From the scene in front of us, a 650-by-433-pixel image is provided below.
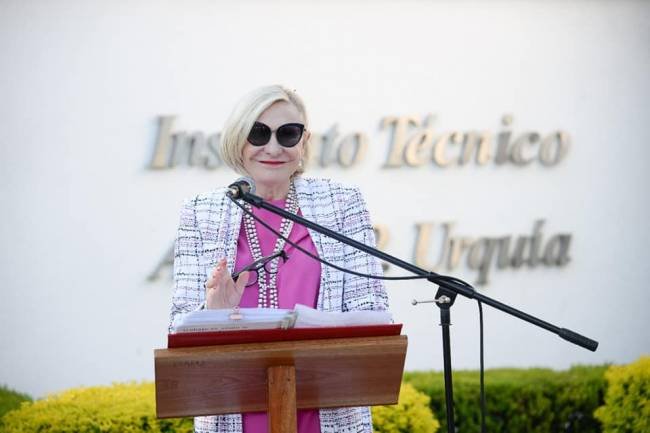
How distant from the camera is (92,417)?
518 cm

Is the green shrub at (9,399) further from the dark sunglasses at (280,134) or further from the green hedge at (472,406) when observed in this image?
the dark sunglasses at (280,134)

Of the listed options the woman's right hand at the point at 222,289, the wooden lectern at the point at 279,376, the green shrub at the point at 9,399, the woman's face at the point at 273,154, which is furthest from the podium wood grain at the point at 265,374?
the green shrub at the point at 9,399

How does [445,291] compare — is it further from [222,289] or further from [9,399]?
[9,399]

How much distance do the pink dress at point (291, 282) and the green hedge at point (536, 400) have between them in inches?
126

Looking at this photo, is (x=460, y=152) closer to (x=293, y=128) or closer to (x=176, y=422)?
(x=176, y=422)

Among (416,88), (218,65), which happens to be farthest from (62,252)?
(416,88)

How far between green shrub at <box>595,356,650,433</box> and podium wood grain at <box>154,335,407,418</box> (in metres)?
3.63

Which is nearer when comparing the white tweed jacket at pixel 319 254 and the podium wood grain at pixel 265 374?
the podium wood grain at pixel 265 374

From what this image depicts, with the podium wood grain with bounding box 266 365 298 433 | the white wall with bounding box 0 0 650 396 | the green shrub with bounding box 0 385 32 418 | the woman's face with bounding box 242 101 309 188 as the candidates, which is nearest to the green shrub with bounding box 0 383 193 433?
the green shrub with bounding box 0 385 32 418

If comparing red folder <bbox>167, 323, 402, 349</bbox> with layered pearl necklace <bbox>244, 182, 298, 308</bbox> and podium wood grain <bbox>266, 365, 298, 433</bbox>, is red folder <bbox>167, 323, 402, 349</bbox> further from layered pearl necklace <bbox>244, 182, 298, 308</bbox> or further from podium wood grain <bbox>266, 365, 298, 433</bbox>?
layered pearl necklace <bbox>244, 182, 298, 308</bbox>

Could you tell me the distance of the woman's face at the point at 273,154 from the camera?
3.45m

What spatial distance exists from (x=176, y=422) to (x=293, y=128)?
7.30 ft

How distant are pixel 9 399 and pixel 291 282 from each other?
3.48 metres

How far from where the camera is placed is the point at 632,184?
7.95m
